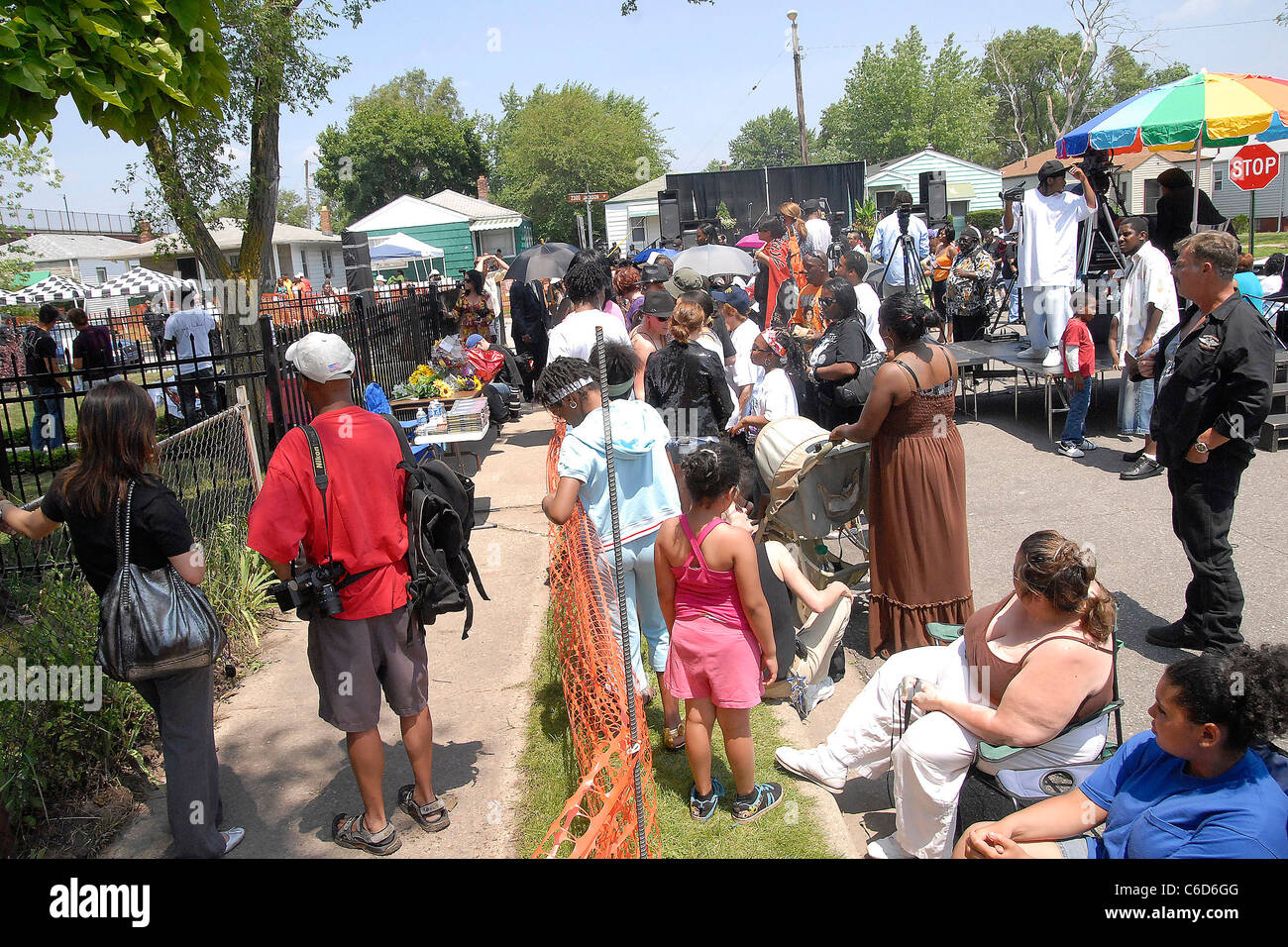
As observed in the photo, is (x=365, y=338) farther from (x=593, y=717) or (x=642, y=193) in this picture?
(x=642, y=193)

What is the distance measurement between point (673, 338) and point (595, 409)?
1567 mm

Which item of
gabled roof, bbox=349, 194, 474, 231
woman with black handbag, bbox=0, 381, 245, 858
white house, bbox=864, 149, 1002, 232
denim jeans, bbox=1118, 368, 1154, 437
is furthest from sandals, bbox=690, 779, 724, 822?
white house, bbox=864, 149, 1002, 232

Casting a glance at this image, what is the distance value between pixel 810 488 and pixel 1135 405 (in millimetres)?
5210

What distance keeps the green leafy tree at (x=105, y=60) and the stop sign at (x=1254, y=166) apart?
11.0 metres

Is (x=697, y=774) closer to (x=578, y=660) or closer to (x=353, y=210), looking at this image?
(x=578, y=660)

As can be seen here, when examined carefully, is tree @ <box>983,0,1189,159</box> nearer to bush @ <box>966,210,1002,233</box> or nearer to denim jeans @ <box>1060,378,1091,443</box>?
bush @ <box>966,210,1002,233</box>

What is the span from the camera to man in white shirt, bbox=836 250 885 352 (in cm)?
787

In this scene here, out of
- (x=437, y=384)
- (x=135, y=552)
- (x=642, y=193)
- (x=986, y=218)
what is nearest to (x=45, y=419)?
(x=437, y=384)

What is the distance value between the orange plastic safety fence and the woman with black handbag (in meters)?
1.46

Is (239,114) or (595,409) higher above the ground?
(239,114)

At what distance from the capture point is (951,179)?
159 ft

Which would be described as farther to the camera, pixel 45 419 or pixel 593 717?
pixel 45 419
